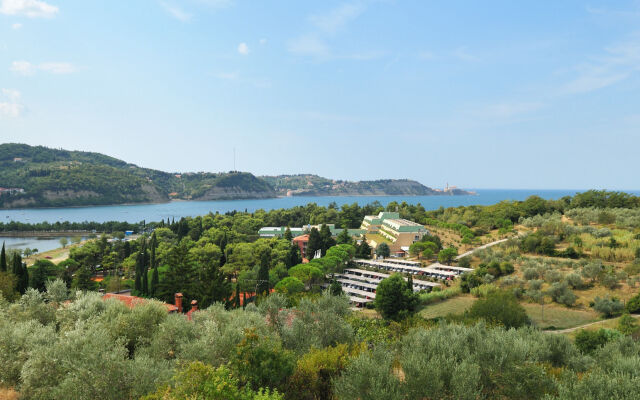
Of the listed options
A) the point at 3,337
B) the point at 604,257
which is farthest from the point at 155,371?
the point at 604,257

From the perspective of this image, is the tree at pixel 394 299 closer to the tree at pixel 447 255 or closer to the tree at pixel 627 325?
the tree at pixel 627 325

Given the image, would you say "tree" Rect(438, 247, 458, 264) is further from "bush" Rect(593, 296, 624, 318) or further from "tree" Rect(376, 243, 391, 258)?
"bush" Rect(593, 296, 624, 318)

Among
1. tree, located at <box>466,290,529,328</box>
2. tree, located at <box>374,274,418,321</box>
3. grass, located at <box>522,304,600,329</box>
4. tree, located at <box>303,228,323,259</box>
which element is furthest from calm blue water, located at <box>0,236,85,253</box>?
grass, located at <box>522,304,600,329</box>

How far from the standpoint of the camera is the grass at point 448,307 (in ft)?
105

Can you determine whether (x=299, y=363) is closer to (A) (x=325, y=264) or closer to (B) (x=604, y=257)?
(A) (x=325, y=264)

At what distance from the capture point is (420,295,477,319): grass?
31878 millimetres

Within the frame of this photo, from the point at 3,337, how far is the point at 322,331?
44.8ft

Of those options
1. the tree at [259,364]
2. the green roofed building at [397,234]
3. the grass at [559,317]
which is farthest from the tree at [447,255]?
the tree at [259,364]

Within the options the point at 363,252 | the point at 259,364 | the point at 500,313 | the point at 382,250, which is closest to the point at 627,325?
the point at 500,313

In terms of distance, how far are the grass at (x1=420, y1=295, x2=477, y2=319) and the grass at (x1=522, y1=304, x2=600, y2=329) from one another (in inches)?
209

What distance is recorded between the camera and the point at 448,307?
3362 centimetres

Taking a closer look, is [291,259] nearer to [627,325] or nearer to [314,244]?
[314,244]

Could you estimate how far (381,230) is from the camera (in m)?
70.9

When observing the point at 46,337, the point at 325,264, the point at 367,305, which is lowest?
the point at 367,305
